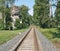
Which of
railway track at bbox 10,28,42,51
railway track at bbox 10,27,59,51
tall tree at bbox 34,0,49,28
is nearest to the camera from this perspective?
railway track at bbox 10,27,59,51

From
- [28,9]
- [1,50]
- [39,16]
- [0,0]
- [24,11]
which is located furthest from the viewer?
[28,9]

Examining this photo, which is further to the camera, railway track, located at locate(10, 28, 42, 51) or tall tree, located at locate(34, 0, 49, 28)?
tall tree, located at locate(34, 0, 49, 28)

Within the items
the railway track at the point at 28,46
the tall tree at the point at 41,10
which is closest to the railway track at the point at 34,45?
the railway track at the point at 28,46

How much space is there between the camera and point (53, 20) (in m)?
84.1

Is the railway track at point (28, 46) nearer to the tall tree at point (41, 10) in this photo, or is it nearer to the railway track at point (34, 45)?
the railway track at point (34, 45)

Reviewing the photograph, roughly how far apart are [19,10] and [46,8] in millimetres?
50671

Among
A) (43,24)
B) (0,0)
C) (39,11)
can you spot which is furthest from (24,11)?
(0,0)

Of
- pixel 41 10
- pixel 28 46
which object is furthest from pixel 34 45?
pixel 41 10

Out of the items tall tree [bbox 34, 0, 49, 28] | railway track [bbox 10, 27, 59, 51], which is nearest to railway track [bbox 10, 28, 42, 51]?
railway track [bbox 10, 27, 59, 51]

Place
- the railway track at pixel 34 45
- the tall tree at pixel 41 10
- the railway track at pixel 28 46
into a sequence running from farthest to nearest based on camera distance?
the tall tree at pixel 41 10 → the railway track at pixel 28 46 → the railway track at pixel 34 45

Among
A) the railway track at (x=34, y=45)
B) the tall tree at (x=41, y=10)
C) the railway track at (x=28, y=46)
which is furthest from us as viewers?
the tall tree at (x=41, y=10)

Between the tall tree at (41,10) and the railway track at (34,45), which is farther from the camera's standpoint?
the tall tree at (41,10)

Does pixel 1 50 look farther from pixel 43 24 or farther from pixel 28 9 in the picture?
pixel 28 9

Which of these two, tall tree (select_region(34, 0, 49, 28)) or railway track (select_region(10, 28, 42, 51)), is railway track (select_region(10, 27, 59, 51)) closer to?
railway track (select_region(10, 28, 42, 51))
